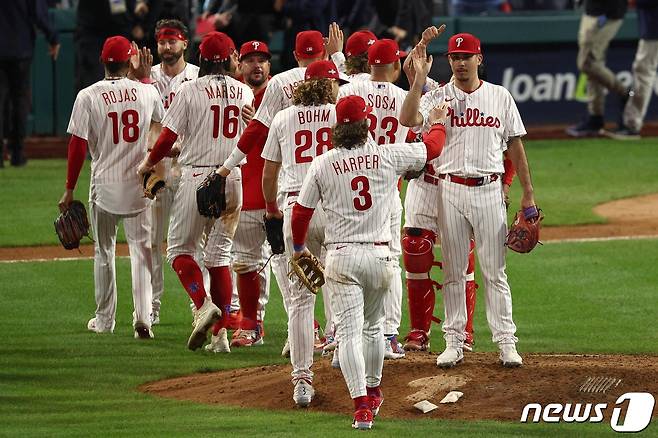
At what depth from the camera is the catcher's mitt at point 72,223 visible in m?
10.2

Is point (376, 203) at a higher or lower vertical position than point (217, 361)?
higher

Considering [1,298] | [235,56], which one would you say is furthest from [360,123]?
[1,298]

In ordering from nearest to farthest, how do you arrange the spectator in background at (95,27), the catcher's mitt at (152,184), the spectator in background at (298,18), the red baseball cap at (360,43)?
the red baseball cap at (360,43), the catcher's mitt at (152,184), the spectator in background at (95,27), the spectator in background at (298,18)

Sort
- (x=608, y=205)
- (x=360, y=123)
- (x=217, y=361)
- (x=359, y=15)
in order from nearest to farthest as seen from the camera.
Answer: (x=360, y=123) < (x=217, y=361) < (x=608, y=205) < (x=359, y=15)

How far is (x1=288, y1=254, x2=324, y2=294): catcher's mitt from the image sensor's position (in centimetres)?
782

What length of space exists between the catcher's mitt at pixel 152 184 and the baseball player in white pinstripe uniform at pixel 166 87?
55cm

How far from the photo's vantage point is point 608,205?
1600 cm

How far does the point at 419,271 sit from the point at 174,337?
206 centimetres

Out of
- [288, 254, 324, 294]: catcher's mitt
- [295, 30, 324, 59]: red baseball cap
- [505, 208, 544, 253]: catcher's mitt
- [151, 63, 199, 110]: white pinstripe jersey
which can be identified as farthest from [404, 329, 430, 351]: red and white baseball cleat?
[151, 63, 199, 110]: white pinstripe jersey

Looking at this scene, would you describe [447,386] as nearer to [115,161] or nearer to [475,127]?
[475,127]

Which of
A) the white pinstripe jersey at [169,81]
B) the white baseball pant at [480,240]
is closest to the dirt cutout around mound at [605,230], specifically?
the white pinstripe jersey at [169,81]

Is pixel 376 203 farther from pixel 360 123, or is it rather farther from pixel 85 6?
pixel 85 6

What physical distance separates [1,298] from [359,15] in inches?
337

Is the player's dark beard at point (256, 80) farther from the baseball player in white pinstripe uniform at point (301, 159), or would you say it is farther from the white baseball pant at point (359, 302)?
the white baseball pant at point (359, 302)
